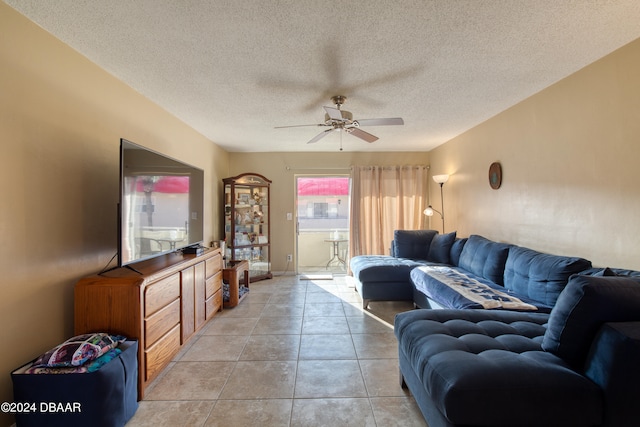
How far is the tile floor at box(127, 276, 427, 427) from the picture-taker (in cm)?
166

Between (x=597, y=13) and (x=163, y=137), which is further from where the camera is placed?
(x=163, y=137)

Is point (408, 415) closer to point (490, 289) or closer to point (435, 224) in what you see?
point (490, 289)


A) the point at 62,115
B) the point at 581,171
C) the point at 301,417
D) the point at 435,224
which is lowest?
the point at 301,417

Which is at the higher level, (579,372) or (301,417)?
(579,372)

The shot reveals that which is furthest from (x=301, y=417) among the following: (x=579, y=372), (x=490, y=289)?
(x=490, y=289)

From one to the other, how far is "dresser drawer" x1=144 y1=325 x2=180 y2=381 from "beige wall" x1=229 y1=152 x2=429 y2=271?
10.1ft

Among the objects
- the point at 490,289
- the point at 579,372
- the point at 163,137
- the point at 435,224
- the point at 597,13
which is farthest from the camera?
the point at 435,224

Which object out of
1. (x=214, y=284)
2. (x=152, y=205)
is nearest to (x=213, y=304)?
(x=214, y=284)

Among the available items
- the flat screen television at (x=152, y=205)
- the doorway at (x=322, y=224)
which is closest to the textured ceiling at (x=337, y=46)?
the flat screen television at (x=152, y=205)

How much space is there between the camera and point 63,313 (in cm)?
181

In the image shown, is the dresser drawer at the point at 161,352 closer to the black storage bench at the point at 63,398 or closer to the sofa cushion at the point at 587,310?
the black storage bench at the point at 63,398

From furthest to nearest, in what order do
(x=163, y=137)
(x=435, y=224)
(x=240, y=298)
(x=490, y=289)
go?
(x=435, y=224), (x=240, y=298), (x=163, y=137), (x=490, y=289)

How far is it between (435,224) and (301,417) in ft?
14.1

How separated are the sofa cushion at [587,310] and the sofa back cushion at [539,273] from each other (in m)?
0.79
